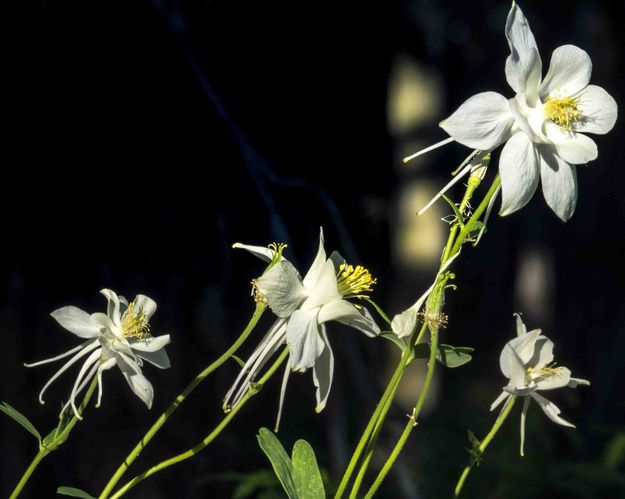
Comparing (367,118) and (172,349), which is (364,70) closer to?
(367,118)

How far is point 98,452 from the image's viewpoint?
1656 millimetres

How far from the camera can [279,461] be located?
23.6 inches

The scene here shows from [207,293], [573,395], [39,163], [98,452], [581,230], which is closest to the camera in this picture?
[39,163]

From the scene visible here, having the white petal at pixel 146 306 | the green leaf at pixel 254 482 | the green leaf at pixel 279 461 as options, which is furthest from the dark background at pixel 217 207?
the green leaf at pixel 279 461

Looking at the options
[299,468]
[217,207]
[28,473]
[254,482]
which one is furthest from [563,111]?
[254,482]

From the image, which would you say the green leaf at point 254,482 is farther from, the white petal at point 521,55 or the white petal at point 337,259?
the white petal at point 521,55

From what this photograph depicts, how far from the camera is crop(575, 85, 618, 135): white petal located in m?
0.68

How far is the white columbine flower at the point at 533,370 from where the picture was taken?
67 cm

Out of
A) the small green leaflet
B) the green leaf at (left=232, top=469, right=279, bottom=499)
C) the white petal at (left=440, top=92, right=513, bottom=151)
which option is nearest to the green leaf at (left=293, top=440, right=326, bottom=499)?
the small green leaflet

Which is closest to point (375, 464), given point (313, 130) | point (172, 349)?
point (172, 349)

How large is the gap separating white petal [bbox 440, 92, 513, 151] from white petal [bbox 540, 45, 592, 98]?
8cm

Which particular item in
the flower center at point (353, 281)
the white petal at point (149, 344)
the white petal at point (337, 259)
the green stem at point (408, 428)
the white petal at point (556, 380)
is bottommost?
the green stem at point (408, 428)

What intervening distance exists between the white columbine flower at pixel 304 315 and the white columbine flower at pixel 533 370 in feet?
0.40

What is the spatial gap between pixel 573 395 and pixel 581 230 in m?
0.51
